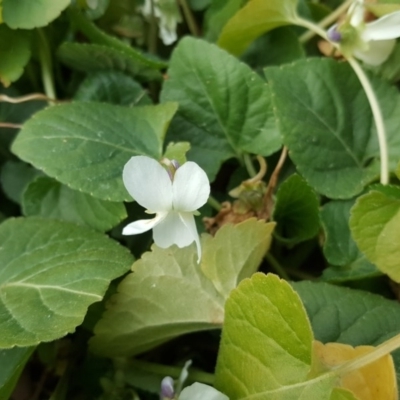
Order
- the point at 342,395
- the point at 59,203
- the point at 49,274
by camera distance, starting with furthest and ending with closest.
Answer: the point at 59,203 → the point at 49,274 → the point at 342,395

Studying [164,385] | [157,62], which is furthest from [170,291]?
[157,62]

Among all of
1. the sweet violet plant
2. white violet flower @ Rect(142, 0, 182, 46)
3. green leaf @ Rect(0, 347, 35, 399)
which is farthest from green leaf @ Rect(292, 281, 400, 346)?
white violet flower @ Rect(142, 0, 182, 46)

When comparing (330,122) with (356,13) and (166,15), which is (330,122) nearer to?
(356,13)

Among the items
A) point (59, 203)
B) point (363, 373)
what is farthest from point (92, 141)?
point (363, 373)

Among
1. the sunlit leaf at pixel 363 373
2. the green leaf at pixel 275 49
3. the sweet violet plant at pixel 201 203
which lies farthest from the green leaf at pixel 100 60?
the sunlit leaf at pixel 363 373

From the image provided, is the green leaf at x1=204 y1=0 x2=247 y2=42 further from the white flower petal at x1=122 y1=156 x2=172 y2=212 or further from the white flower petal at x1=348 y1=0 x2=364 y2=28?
the white flower petal at x1=122 y1=156 x2=172 y2=212

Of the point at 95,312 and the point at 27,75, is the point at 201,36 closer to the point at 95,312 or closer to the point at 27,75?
the point at 27,75
